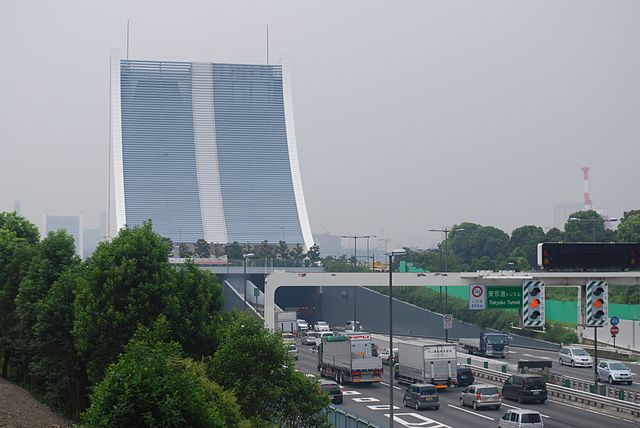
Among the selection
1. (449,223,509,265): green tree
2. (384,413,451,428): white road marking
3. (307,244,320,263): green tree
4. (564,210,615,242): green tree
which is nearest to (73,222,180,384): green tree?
(384,413,451,428): white road marking

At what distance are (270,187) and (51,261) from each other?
334 feet

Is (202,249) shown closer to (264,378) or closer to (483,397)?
(483,397)

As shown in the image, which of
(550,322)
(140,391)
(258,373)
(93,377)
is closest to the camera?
(140,391)

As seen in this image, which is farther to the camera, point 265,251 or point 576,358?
point 265,251

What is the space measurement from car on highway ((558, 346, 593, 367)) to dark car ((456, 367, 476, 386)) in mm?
12206

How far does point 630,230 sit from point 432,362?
48.0 metres

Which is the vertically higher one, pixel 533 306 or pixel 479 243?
pixel 479 243

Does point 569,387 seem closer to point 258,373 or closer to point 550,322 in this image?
point 258,373

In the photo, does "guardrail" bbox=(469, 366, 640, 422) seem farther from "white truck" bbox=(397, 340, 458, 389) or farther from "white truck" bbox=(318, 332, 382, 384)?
"white truck" bbox=(318, 332, 382, 384)

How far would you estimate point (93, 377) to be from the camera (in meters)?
32.9

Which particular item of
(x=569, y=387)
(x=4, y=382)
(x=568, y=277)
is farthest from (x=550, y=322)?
(x=4, y=382)

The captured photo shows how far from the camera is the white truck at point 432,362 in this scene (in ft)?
165

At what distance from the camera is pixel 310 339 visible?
84.3 meters

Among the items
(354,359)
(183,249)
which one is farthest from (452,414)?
(183,249)
